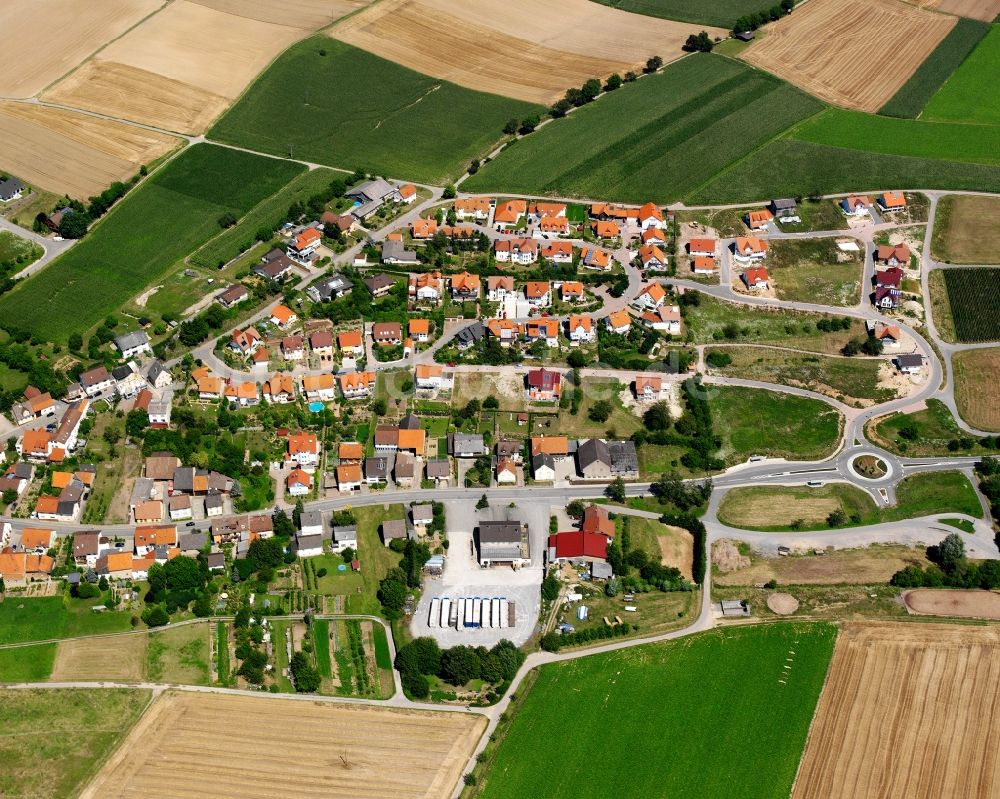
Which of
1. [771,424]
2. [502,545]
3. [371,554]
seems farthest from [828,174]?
[371,554]

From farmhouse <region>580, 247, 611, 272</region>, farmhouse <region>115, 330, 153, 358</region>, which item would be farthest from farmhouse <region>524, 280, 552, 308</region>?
farmhouse <region>115, 330, 153, 358</region>

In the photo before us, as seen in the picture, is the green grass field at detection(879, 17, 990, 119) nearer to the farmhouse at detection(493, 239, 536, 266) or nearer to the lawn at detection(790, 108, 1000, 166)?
the lawn at detection(790, 108, 1000, 166)

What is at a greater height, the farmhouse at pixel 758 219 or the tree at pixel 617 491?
the farmhouse at pixel 758 219

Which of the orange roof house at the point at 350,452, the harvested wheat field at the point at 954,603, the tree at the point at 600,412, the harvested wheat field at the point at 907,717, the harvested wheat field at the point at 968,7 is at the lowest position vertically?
the harvested wheat field at the point at 907,717

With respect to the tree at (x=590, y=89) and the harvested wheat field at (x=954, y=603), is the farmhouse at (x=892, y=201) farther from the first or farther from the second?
the harvested wheat field at (x=954, y=603)

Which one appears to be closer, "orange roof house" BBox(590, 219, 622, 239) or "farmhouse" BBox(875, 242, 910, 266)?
"farmhouse" BBox(875, 242, 910, 266)

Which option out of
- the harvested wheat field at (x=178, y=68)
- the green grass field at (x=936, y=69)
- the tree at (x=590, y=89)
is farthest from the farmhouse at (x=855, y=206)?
the harvested wheat field at (x=178, y=68)

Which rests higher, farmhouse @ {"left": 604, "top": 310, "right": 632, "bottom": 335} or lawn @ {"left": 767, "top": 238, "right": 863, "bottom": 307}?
lawn @ {"left": 767, "top": 238, "right": 863, "bottom": 307}

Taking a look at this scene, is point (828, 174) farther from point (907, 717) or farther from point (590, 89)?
point (907, 717)
